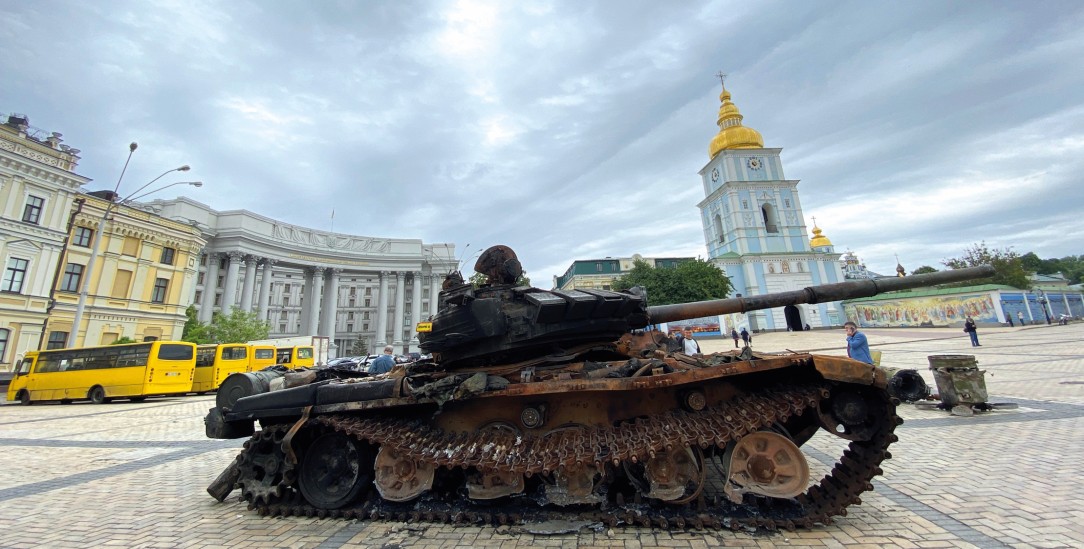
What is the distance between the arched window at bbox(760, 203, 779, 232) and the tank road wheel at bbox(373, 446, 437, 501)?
54.9 meters

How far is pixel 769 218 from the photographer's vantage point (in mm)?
52688

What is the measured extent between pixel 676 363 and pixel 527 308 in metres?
1.56

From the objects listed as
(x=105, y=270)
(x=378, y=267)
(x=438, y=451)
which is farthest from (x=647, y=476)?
(x=378, y=267)

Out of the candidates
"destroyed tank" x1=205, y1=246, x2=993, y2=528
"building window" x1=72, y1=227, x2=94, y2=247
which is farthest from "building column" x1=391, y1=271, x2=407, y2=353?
"destroyed tank" x1=205, y1=246, x2=993, y2=528

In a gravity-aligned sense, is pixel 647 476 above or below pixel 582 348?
below

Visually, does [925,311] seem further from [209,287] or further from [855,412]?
[209,287]

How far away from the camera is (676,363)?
161 inches

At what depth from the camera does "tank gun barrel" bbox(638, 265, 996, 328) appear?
524 centimetres

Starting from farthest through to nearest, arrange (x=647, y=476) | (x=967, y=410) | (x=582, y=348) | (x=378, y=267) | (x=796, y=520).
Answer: (x=378, y=267)
(x=967, y=410)
(x=582, y=348)
(x=647, y=476)
(x=796, y=520)

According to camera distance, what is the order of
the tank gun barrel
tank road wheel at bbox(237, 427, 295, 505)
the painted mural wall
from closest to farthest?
tank road wheel at bbox(237, 427, 295, 505) → the tank gun barrel → the painted mural wall

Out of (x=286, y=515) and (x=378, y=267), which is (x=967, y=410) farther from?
(x=378, y=267)

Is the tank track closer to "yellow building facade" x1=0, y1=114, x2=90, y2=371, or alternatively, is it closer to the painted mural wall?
"yellow building facade" x1=0, y1=114, x2=90, y2=371

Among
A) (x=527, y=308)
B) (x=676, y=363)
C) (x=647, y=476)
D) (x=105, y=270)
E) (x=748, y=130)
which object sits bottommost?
(x=647, y=476)

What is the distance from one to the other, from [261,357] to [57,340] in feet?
46.7
